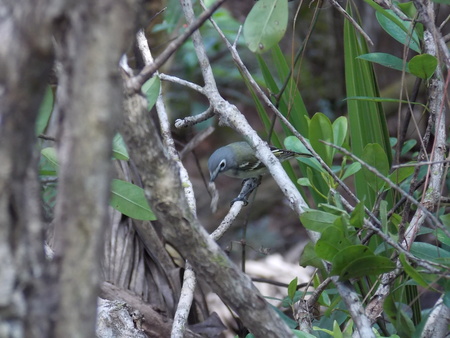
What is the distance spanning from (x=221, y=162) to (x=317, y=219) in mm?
2050

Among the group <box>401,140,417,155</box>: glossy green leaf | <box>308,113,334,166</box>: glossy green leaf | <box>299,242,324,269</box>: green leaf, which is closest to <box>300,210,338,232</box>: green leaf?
<box>299,242,324,269</box>: green leaf

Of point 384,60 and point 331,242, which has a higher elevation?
point 384,60

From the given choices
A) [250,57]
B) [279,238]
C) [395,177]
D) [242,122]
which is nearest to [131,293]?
[242,122]

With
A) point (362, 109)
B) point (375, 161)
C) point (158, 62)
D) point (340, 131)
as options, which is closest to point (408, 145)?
point (362, 109)

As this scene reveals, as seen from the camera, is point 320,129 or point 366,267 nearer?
point 366,267

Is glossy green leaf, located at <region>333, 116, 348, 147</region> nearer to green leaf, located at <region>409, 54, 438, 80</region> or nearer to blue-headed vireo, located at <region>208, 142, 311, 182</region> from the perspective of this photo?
green leaf, located at <region>409, 54, 438, 80</region>

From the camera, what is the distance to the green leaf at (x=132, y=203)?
1.68 m

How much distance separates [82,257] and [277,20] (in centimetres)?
76

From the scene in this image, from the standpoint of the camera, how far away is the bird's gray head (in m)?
3.54

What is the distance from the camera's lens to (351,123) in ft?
8.23

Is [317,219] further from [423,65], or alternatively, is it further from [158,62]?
[158,62]

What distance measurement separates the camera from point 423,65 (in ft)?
5.63

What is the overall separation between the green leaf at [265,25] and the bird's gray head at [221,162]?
2182mm

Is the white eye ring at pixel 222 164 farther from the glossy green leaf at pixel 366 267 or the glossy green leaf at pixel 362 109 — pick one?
the glossy green leaf at pixel 366 267
